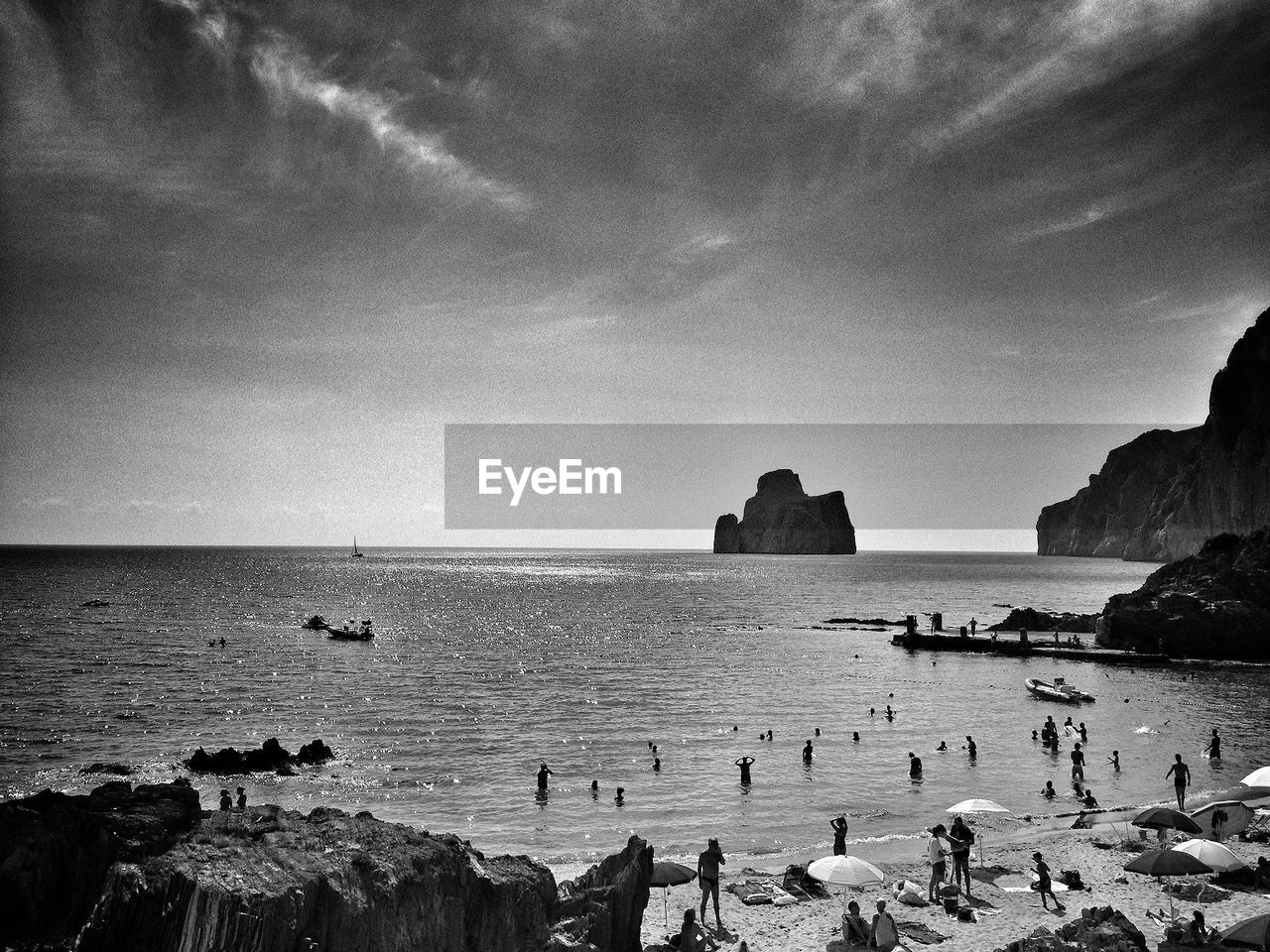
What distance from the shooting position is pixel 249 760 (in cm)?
3397

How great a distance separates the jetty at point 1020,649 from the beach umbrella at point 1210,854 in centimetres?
5522

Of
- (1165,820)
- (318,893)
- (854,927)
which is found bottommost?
(854,927)

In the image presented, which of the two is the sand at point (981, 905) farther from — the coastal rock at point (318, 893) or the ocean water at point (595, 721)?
the coastal rock at point (318, 893)

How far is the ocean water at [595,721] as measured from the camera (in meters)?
29.3

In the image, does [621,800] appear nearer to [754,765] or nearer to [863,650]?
[754,765]

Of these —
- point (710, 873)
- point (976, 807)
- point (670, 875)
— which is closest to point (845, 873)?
point (710, 873)

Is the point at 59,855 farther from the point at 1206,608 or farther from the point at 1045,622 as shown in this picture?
the point at 1045,622

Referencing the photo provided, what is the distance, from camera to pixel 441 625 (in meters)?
96.4

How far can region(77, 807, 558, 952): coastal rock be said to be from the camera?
24.9 feet

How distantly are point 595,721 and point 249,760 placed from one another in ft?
59.3

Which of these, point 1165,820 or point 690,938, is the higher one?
point 1165,820

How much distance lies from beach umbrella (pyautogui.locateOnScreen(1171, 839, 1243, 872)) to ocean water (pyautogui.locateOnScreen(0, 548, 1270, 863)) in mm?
10433

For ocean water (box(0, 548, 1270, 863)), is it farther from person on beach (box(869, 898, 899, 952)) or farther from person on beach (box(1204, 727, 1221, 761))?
person on beach (box(869, 898, 899, 952))

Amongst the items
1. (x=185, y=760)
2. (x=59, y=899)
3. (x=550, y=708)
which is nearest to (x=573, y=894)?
(x=59, y=899)
